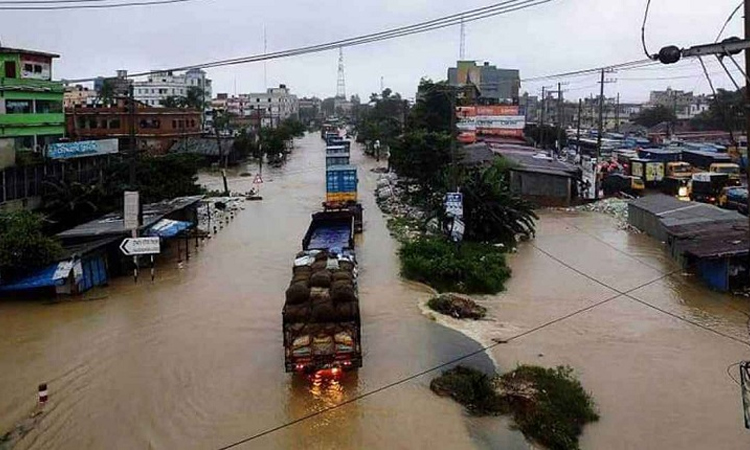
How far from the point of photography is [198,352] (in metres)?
14.1

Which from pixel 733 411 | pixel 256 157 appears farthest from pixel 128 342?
pixel 256 157

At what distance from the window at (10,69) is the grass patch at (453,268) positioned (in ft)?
79.7

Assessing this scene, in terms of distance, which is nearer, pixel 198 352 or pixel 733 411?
pixel 733 411

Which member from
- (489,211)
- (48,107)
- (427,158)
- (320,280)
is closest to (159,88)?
(48,107)

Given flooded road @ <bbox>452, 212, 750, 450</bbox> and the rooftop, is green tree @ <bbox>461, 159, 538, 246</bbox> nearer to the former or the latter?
flooded road @ <bbox>452, 212, 750, 450</bbox>

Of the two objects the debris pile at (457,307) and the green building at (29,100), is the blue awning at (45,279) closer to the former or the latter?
the debris pile at (457,307)

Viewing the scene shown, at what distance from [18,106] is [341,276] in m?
28.0

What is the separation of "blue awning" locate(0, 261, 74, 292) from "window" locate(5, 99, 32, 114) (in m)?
18.8

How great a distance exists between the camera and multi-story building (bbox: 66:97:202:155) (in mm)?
54000

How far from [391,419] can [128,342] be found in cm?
713

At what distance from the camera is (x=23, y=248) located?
1728cm

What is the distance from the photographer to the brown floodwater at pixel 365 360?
34.2ft

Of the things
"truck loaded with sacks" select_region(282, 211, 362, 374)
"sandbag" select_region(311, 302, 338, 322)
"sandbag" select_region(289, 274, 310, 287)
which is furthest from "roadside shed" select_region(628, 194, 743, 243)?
"sandbag" select_region(311, 302, 338, 322)

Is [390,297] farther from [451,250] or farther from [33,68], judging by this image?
[33,68]
